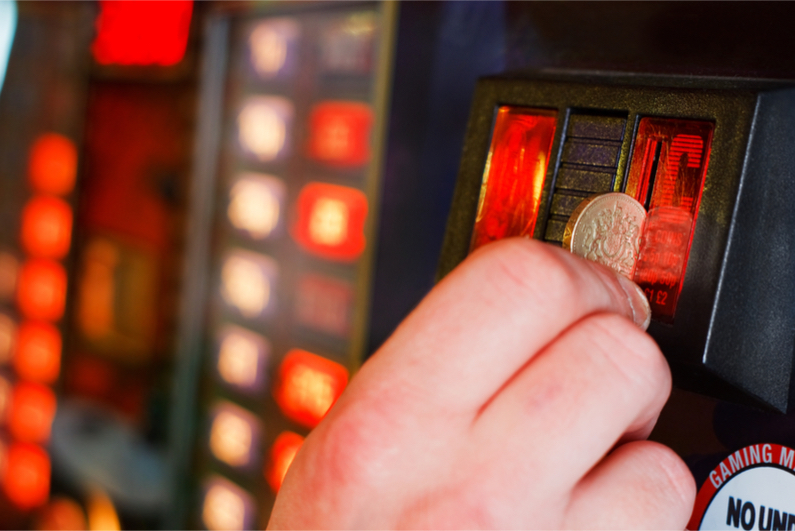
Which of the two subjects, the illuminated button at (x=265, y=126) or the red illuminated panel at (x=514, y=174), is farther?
the illuminated button at (x=265, y=126)

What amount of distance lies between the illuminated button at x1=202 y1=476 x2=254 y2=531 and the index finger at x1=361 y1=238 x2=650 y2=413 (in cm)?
159

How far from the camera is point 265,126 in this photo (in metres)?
1.84

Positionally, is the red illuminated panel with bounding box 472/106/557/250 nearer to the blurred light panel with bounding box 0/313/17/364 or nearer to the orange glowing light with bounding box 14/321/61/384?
the orange glowing light with bounding box 14/321/61/384

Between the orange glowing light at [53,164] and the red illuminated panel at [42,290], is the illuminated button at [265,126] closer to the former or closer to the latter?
the orange glowing light at [53,164]

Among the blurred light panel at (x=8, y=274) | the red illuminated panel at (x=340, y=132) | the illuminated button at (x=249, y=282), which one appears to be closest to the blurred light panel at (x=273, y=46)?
the red illuminated panel at (x=340, y=132)

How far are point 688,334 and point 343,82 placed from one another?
4.41 ft

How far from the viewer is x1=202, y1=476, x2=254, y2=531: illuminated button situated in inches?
70.5

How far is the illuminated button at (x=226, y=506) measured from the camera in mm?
1791

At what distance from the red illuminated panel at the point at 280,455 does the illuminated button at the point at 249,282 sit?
0.35 m

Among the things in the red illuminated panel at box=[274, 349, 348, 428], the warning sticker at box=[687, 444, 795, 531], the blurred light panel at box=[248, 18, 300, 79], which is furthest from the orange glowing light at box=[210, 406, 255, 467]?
the warning sticker at box=[687, 444, 795, 531]

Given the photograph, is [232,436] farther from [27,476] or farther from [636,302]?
[636,302]

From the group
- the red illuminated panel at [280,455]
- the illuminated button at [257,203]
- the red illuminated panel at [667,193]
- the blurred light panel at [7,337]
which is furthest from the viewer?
the blurred light panel at [7,337]

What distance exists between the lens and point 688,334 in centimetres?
44

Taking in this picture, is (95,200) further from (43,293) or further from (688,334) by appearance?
(688,334)
